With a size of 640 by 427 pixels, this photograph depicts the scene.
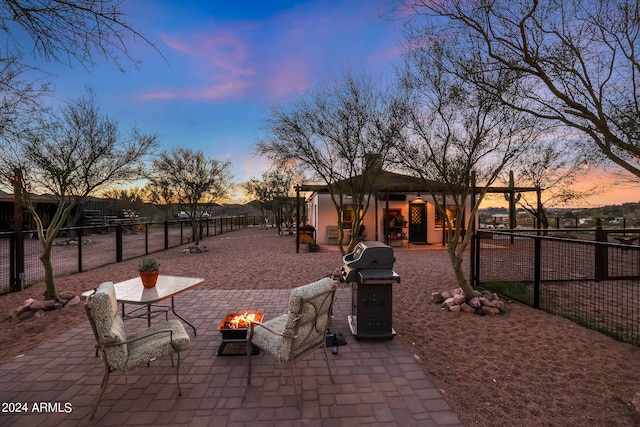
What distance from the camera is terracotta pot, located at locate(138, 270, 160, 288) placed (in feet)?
11.7

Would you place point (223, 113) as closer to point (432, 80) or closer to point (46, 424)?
point (432, 80)

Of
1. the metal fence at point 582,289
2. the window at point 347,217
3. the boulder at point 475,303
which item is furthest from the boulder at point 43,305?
the window at point 347,217

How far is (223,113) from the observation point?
12.1 m

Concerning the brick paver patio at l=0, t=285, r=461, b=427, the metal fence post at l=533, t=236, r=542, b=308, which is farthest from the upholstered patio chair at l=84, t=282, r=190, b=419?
the metal fence post at l=533, t=236, r=542, b=308

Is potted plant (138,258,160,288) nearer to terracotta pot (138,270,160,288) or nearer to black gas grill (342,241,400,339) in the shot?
terracotta pot (138,270,160,288)

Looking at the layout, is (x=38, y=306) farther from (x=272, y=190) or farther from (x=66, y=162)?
(x=272, y=190)

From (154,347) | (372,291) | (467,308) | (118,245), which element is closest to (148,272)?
(154,347)

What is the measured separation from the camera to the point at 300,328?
8.52 ft

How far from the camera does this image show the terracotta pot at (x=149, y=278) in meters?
3.56

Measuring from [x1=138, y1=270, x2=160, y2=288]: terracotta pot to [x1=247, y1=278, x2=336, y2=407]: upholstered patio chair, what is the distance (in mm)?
1633

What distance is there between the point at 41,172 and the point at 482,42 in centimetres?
780

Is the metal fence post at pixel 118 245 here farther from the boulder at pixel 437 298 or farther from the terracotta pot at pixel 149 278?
the boulder at pixel 437 298

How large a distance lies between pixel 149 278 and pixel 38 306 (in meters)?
2.88

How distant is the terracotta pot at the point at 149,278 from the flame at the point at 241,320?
1.13m
